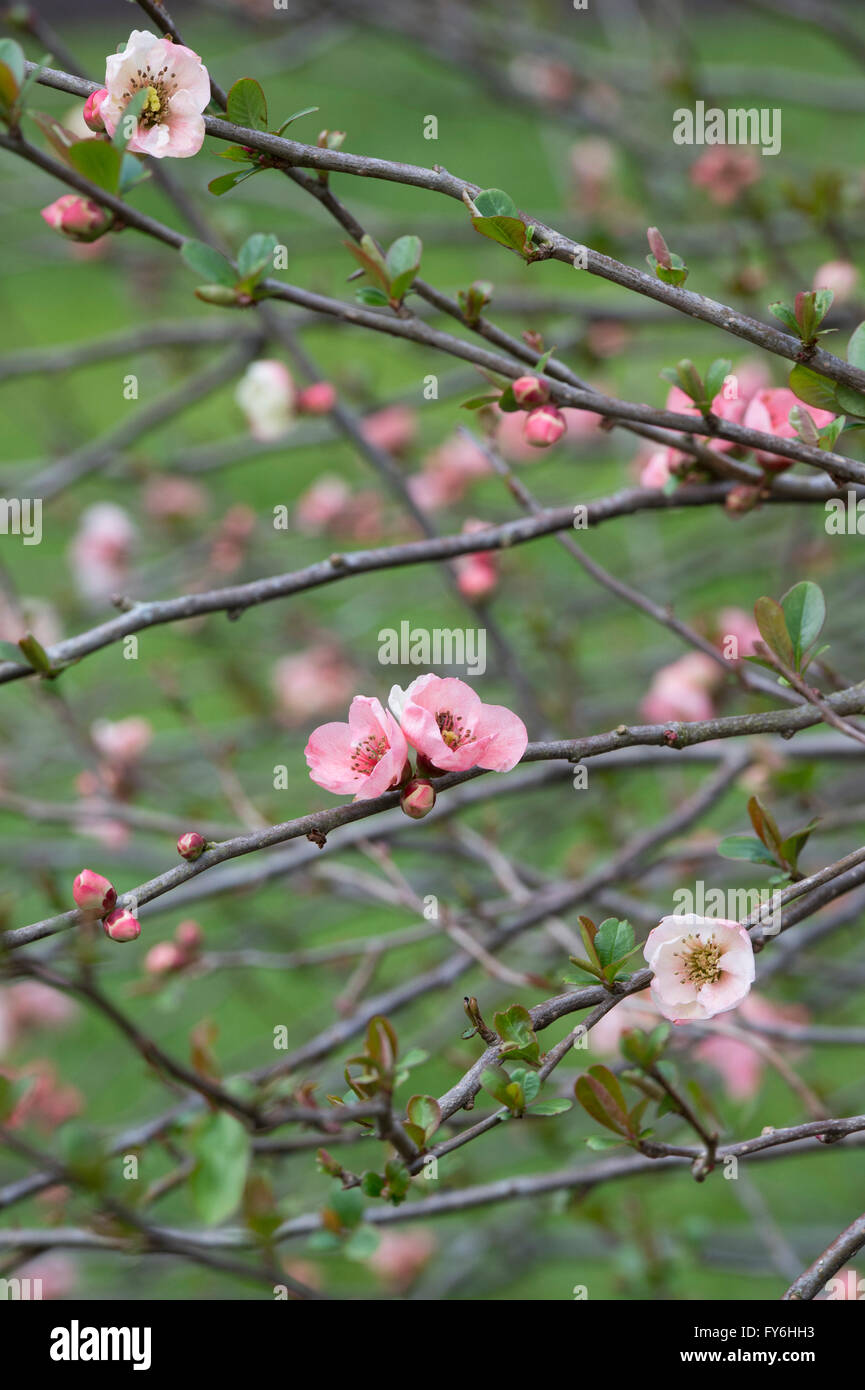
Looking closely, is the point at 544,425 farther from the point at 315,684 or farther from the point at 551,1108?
the point at 315,684

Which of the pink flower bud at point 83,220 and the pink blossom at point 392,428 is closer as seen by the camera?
the pink flower bud at point 83,220

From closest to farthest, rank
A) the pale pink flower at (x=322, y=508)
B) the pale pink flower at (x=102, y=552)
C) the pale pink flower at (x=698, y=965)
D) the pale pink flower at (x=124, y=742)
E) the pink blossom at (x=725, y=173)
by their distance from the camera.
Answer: the pale pink flower at (x=698, y=965), the pale pink flower at (x=124, y=742), the pink blossom at (x=725, y=173), the pale pink flower at (x=322, y=508), the pale pink flower at (x=102, y=552)

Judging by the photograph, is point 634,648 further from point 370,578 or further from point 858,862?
point 858,862

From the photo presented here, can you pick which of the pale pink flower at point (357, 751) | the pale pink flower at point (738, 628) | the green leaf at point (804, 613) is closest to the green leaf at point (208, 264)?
the pale pink flower at point (357, 751)

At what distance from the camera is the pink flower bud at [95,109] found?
0.67 metres

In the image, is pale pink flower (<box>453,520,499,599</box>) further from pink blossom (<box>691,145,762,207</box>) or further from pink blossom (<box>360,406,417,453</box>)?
pink blossom (<box>691,145,762,207</box>)

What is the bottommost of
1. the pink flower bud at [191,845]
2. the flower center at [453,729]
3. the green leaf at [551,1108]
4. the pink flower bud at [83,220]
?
the green leaf at [551,1108]

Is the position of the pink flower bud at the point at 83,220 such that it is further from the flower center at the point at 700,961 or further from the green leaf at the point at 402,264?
the flower center at the point at 700,961

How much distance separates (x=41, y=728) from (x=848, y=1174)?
173 centimetres

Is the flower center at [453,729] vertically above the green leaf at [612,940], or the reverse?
the flower center at [453,729]

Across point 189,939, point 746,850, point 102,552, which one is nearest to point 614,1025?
point 189,939

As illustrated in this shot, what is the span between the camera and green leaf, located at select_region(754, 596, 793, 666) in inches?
25.4

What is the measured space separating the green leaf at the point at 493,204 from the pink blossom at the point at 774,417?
225mm
